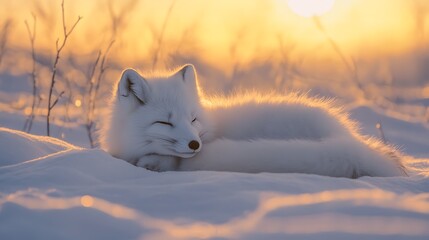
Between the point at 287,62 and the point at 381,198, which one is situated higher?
the point at 287,62

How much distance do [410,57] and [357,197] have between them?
369 inches

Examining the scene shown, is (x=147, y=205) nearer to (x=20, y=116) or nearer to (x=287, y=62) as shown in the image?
(x=20, y=116)

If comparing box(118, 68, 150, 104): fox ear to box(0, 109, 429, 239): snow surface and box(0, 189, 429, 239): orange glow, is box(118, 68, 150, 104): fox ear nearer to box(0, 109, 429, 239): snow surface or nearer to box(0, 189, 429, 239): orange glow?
box(0, 109, 429, 239): snow surface

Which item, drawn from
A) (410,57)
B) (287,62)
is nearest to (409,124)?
(287,62)

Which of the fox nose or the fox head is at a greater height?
the fox head

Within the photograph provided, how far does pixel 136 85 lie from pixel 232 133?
1.89 ft

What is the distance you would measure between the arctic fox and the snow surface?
0.76 ft

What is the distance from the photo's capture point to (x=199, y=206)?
143cm

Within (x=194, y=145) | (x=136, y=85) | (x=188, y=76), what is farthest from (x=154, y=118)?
(x=188, y=76)

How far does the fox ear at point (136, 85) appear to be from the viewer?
8.07 ft

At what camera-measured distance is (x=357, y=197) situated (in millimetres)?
1472

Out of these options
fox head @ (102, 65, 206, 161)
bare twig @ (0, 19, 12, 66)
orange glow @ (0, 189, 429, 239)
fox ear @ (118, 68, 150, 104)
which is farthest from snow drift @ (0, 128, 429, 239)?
bare twig @ (0, 19, 12, 66)

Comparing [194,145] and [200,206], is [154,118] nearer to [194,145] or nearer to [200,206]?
[194,145]

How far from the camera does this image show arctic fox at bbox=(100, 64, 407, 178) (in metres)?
2.09
